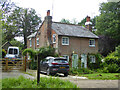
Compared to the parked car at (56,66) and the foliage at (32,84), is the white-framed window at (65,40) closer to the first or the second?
the parked car at (56,66)

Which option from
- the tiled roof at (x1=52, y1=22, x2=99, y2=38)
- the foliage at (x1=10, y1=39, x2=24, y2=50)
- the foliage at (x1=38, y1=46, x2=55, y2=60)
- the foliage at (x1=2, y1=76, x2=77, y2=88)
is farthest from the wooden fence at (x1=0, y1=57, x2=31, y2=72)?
the foliage at (x1=10, y1=39, x2=24, y2=50)

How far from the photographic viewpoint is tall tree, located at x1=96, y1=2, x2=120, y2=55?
99.4 ft

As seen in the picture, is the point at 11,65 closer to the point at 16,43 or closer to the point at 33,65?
the point at 33,65

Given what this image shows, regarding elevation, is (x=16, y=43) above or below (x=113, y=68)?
above

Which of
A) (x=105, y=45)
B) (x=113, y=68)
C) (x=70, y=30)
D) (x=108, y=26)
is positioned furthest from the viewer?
(x=105, y=45)

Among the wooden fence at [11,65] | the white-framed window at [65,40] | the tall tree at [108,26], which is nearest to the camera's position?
the wooden fence at [11,65]

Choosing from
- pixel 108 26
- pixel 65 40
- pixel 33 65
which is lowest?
pixel 33 65

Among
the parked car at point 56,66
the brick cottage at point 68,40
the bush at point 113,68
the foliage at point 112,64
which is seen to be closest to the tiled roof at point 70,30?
the brick cottage at point 68,40

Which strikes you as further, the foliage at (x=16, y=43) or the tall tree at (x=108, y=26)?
the foliage at (x=16, y=43)

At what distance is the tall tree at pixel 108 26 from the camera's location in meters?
30.3

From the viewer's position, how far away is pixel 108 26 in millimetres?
31203

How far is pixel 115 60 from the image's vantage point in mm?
20297

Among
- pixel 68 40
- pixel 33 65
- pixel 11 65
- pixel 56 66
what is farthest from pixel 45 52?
pixel 56 66

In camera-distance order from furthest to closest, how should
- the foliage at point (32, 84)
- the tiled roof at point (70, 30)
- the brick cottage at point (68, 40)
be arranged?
the tiled roof at point (70, 30)
the brick cottage at point (68, 40)
the foliage at point (32, 84)
